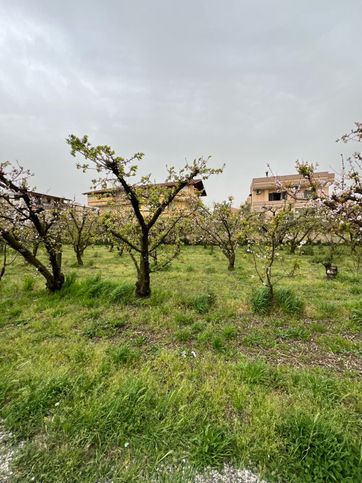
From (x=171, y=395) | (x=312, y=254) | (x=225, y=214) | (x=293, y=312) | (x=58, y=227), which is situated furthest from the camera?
(x=312, y=254)

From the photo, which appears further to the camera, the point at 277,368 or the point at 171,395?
the point at 277,368

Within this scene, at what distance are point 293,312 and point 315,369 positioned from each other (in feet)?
5.35

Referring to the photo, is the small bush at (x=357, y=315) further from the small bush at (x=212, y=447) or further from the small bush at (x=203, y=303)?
the small bush at (x=212, y=447)

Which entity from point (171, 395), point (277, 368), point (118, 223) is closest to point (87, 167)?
A: point (118, 223)

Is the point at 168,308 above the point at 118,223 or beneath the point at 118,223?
beneath

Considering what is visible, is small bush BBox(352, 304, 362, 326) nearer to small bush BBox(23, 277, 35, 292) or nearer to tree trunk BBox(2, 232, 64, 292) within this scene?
tree trunk BBox(2, 232, 64, 292)

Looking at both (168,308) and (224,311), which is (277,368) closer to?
(224,311)

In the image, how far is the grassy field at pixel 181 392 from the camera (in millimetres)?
1717

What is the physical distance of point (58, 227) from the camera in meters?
7.91

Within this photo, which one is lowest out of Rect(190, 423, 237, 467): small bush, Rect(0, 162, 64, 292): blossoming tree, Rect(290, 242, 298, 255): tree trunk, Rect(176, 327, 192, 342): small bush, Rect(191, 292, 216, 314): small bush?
Rect(190, 423, 237, 467): small bush

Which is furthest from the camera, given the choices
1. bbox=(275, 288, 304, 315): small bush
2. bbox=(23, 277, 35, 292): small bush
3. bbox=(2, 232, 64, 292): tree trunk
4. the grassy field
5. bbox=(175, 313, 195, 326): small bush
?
bbox=(23, 277, 35, 292): small bush

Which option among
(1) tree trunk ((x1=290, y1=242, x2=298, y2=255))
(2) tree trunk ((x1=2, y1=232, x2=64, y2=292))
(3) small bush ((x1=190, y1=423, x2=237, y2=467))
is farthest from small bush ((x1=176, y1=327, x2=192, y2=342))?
(1) tree trunk ((x1=290, y1=242, x2=298, y2=255))

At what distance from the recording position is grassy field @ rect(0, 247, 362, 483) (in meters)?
1.72

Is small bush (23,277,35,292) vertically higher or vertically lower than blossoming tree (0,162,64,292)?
lower
